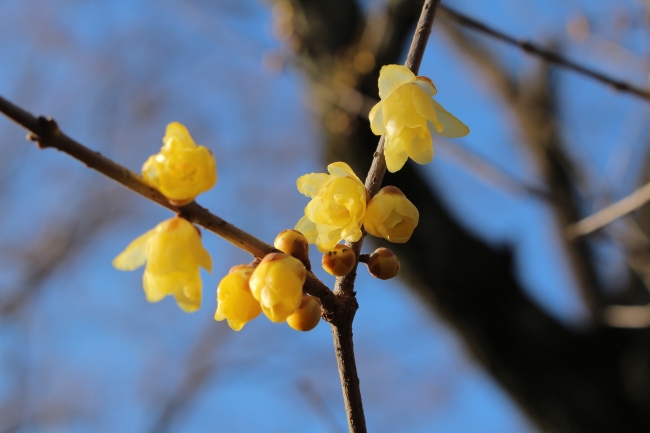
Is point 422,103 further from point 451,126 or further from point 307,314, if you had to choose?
point 307,314

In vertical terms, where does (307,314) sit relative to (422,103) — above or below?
below

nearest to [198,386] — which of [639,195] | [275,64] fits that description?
[275,64]

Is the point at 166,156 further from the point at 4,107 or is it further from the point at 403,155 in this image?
the point at 403,155

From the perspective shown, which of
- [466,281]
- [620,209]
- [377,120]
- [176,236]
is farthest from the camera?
[466,281]

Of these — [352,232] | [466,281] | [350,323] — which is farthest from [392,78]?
[466,281]

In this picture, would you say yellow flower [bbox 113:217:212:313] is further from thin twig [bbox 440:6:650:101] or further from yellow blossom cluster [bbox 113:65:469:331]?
thin twig [bbox 440:6:650:101]

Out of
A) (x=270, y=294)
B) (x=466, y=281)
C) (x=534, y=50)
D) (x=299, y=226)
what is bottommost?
(x=270, y=294)
